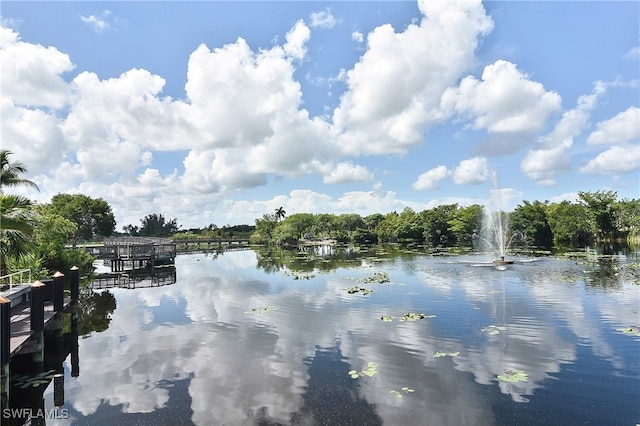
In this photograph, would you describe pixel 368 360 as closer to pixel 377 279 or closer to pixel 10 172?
pixel 377 279

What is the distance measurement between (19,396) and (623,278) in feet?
112

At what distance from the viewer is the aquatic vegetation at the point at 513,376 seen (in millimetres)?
10477

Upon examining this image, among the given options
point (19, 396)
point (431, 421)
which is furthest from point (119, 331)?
point (431, 421)

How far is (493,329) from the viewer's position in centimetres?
1522

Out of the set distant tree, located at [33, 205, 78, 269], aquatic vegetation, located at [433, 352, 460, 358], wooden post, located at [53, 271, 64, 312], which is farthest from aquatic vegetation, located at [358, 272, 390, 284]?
distant tree, located at [33, 205, 78, 269]

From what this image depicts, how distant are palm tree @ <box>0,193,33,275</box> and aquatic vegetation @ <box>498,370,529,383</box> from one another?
54.7 ft

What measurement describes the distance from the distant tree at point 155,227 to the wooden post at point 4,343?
426 feet

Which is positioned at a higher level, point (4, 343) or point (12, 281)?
point (12, 281)

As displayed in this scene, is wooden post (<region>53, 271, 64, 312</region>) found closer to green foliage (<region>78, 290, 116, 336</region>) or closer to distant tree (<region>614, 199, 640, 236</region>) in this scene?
green foliage (<region>78, 290, 116, 336</region>)

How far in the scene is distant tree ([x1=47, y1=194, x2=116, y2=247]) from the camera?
69750 millimetres

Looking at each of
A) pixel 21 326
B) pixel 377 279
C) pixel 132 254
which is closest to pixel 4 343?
pixel 21 326

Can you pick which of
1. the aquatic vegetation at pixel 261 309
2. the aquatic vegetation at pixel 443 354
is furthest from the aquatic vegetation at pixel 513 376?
the aquatic vegetation at pixel 261 309

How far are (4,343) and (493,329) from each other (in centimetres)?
1612

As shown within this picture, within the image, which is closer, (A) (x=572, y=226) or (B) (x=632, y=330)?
(B) (x=632, y=330)
